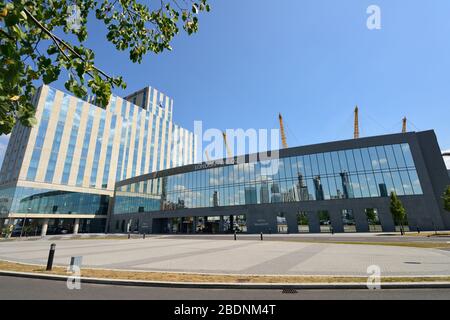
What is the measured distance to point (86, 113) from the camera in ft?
213

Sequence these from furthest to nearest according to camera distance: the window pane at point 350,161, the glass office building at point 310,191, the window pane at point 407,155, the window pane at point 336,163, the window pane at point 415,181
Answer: the window pane at point 336,163 → the window pane at point 350,161 → the window pane at point 407,155 → the glass office building at point 310,191 → the window pane at point 415,181

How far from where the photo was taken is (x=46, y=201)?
175 ft

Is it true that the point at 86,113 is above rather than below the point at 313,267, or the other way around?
above

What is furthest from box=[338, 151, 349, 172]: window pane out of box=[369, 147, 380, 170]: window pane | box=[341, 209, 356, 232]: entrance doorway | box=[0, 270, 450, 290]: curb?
box=[0, 270, 450, 290]: curb

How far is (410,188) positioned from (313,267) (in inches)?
1496

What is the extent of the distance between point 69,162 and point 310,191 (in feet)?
197

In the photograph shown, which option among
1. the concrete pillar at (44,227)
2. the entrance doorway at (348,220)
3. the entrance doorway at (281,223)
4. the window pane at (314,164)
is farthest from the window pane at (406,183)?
the concrete pillar at (44,227)

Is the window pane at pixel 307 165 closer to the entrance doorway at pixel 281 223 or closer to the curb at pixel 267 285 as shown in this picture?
the entrance doorway at pixel 281 223

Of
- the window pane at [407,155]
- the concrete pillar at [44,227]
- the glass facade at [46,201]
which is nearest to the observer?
the window pane at [407,155]

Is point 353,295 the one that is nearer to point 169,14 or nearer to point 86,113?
point 169,14

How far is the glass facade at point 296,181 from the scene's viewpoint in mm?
38250

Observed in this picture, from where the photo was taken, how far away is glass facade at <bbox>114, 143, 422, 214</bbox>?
38250 millimetres

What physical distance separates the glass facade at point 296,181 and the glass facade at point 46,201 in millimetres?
14783
